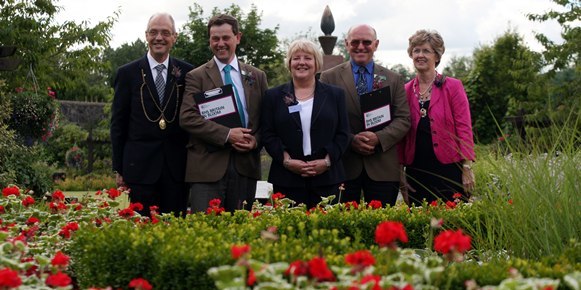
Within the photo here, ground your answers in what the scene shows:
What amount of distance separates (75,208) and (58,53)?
15.6 meters

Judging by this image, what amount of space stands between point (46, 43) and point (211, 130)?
1446 centimetres

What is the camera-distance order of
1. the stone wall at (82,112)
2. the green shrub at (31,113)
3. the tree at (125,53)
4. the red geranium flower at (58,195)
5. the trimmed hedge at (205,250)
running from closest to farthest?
1. the trimmed hedge at (205,250)
2. the red geranium flower at (58,195)
3. the green shrub at (31,113)
4. the stone wall at (82,112)
5. the tree at (125,53)

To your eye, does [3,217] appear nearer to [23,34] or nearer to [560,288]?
[560,288]

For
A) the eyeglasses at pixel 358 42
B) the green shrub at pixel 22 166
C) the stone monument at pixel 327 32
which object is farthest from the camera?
the green shrub at pixel 22 166

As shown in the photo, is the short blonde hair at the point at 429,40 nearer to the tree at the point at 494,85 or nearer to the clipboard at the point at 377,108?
the clipboard at the point at 377,108

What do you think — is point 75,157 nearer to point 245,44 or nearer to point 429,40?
point 245,44

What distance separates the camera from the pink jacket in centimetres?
635

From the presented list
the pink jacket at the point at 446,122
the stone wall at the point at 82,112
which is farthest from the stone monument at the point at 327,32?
the stone wall at the point at 82,112

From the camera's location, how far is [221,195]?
6.29 meters

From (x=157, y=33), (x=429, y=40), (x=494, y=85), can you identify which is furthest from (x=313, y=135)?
(x=494, y=85)

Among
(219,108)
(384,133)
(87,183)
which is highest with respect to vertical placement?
(219,108)

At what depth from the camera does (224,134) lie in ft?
19.9

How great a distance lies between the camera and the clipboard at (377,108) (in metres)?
6.36

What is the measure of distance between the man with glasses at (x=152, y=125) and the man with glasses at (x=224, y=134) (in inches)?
Result: 5.3
